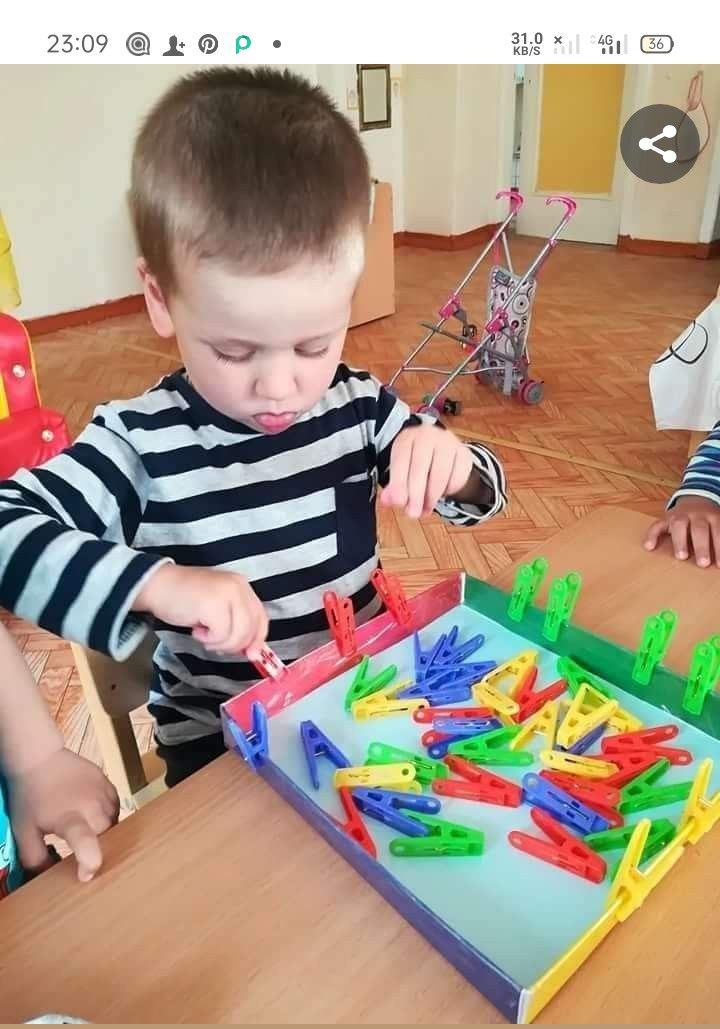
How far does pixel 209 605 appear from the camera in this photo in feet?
1.73

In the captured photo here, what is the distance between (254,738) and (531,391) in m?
2.33

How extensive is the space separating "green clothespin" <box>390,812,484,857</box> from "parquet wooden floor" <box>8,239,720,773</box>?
61 cm

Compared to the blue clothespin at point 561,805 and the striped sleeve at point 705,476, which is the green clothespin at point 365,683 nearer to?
the blue clothespin at point 561,805

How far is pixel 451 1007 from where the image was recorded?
1.32 ft

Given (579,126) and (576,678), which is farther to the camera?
(579,126)

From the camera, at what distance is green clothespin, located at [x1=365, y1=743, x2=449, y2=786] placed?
520mm

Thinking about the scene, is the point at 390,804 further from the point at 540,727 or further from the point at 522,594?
the point at 522,594

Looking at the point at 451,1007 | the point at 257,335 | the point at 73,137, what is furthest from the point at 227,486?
the point at 73,137

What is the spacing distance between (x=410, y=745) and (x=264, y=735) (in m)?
0.10

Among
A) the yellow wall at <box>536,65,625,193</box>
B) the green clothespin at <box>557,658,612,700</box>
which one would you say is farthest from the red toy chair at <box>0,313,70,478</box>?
the yellow wall at <box>536,65,625,193</box>
